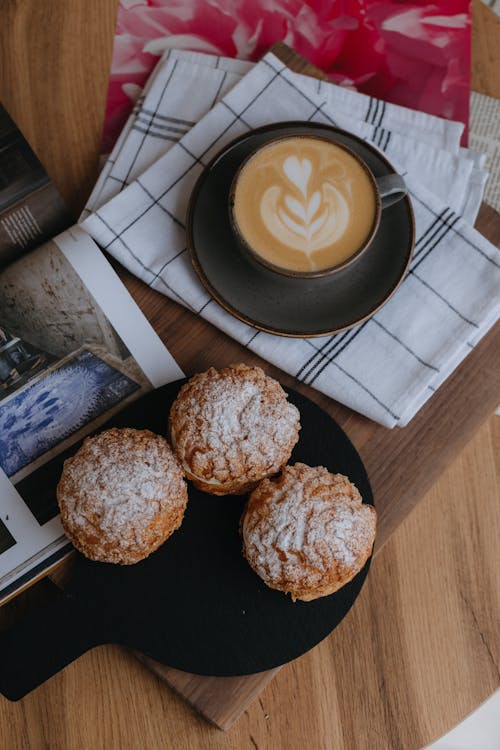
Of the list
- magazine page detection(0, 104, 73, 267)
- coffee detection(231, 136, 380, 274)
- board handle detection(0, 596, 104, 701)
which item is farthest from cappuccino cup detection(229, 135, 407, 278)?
board handle detection(0, 596, 104, 701)

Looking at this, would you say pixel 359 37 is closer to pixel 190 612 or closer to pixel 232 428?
pixel 232 428

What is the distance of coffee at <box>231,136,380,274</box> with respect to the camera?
859 mm

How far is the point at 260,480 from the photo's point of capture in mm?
834

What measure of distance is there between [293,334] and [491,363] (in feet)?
0.93

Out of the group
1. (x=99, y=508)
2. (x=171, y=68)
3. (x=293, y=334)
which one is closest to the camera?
(x=99, y=508)

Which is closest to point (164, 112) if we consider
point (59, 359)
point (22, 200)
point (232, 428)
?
point (22, 200)

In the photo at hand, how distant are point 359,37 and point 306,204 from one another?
38 cm

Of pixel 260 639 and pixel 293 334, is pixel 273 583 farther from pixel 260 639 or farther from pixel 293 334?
pixel 293 334

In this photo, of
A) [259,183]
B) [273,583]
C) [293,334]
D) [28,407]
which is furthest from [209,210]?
[273,583]

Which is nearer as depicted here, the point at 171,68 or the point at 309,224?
the point at 309,224

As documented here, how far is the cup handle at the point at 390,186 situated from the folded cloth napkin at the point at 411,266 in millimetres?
78

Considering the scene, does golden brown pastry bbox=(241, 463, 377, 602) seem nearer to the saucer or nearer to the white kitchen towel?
the saucer

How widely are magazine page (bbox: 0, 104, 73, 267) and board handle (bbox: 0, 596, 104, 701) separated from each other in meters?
0.45

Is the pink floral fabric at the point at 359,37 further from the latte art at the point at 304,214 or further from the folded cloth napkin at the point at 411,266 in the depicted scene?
the latte art at the point at 304,214
